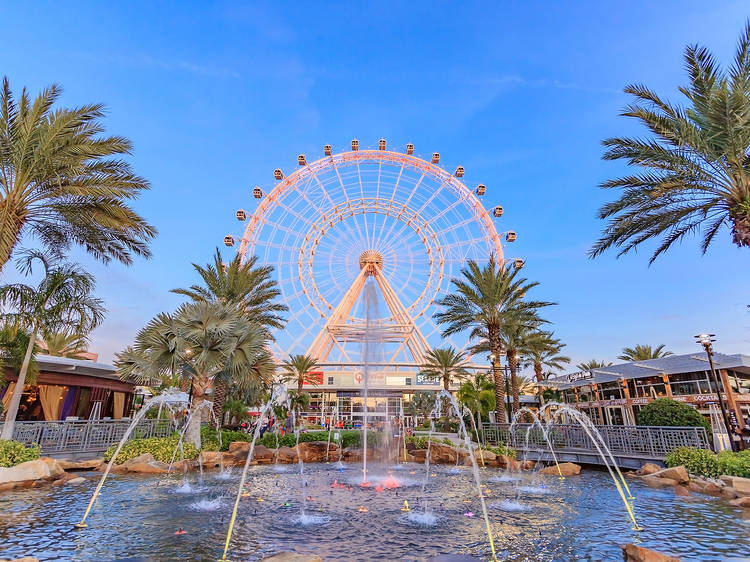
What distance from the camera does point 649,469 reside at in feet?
42.1

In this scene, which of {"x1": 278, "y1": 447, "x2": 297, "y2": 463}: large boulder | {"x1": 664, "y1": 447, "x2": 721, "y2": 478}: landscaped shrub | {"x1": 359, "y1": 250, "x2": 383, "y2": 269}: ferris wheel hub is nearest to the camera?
{"x1": 664, "y1": 447, "x2": 721, "y2": 478}: landscaped shrub

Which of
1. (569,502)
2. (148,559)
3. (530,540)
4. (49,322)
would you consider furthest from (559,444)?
(49,322)

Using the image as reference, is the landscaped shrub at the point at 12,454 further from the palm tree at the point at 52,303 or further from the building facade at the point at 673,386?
the building facade at the point at 673,386

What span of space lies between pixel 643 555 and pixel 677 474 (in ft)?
27.6

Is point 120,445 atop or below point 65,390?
below

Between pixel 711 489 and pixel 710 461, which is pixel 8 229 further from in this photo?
pixel 710 461

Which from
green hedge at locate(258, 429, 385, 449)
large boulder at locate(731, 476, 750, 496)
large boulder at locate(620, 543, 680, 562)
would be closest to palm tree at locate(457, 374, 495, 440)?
green hedge at locate(258, 429, 385, 449)

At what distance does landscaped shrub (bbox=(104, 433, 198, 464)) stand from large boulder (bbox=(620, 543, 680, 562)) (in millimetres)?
12966

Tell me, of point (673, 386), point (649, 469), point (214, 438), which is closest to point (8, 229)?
point (214, 438)

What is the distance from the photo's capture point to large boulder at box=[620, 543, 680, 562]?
197 inches

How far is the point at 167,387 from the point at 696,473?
29.5m

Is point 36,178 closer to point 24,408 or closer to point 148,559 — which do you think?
point 148,559

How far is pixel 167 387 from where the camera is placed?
29250 millimetres

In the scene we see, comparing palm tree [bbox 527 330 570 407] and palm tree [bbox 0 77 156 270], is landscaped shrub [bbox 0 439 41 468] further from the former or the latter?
palm tree [bbox 527 330 570 407]
